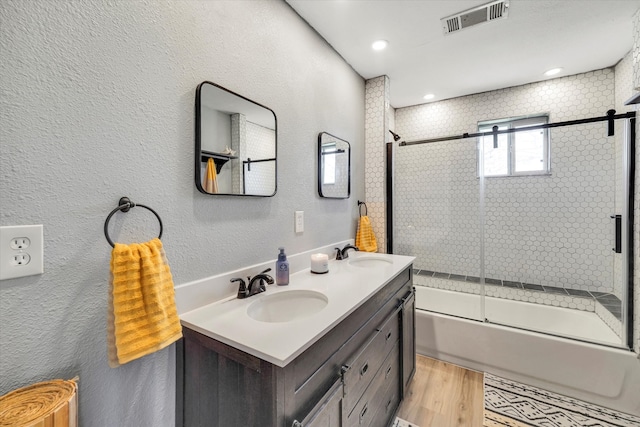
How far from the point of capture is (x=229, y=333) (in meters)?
0.80

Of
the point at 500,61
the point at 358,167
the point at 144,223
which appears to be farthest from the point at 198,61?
the point at 500,61

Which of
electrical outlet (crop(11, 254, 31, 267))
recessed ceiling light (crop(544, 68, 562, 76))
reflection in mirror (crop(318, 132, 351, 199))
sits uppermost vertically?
recessed ceiling light (crop(544, 68, 562, 76))

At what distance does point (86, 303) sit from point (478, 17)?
2.41 metres

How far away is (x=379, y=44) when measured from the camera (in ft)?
6.23

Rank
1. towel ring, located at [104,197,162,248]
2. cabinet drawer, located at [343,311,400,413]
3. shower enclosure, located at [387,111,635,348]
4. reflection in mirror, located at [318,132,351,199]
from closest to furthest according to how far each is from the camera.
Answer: towel ring, located at [104,197,162,248]
cabinet drawer, located at [343,311,400,413]
reflection in mirror, located at [318,132,351,199]
shower enclosure, located at [387,111,635,348]

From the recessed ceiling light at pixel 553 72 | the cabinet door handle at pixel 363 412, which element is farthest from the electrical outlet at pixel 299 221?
the recessed ceiling light at pixel 553 72

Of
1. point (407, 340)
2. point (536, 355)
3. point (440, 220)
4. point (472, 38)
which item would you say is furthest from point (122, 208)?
point (440, 220)

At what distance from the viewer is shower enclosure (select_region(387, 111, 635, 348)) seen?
2139 millimetres

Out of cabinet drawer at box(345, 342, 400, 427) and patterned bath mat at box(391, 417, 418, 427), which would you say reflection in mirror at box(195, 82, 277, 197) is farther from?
patterned bath mat at box(391, 417, 418, 427)

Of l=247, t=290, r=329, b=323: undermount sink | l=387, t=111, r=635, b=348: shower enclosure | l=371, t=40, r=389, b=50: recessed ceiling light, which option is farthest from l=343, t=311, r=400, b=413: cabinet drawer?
l=371, t=40, r=389, b=50: recessed ceiling light

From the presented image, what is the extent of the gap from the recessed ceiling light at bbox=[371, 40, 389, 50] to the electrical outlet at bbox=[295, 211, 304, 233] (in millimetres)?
1362

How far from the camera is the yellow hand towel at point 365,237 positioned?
220cm

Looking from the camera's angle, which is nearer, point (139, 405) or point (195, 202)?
point (139, 405)

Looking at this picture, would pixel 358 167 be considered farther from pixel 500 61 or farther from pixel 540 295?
pixel 540 295
